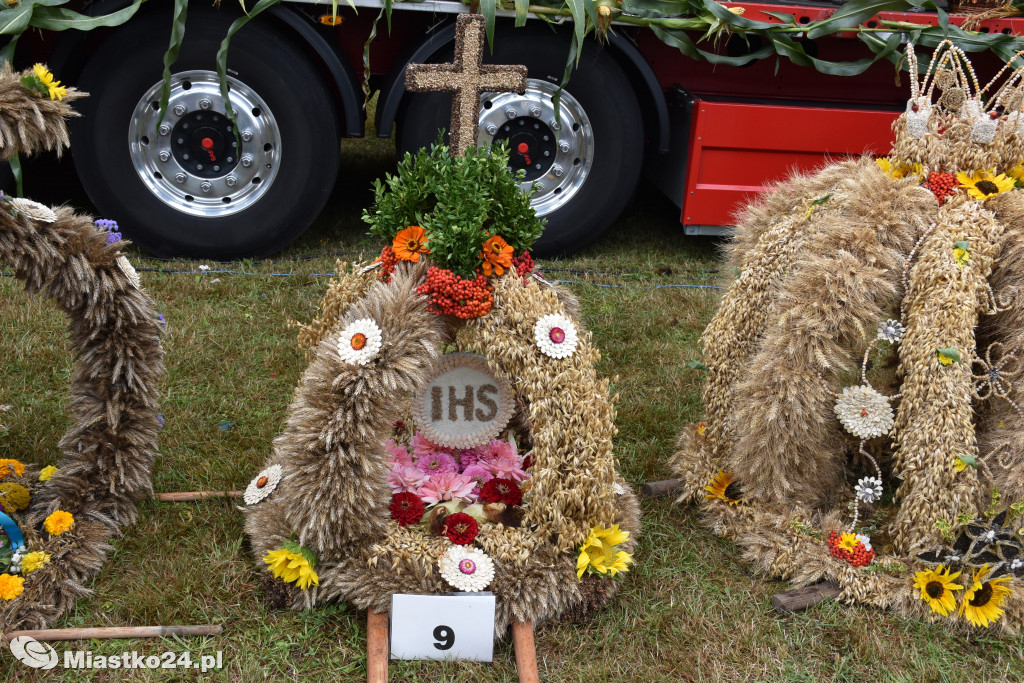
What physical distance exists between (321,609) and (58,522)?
832mm

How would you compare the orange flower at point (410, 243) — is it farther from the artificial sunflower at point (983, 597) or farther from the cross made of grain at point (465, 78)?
the artificial sunflower at point (983, 597)

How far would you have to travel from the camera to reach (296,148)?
4559 mm

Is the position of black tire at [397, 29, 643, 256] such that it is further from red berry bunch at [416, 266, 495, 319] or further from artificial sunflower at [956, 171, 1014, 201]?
red berry bunch at [416, 266, 495, 319]

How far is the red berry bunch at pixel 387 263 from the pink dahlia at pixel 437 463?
629 mm

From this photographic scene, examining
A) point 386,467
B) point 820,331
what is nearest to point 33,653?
point 386,467

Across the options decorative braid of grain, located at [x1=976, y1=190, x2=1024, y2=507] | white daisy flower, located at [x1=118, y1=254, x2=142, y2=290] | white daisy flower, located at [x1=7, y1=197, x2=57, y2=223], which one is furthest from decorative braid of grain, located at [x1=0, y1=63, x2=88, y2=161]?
decorative braid of grain, located at [x1=976, y1=190, x2=1024, y2=507]

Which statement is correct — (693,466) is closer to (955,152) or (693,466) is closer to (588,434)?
(588,434)

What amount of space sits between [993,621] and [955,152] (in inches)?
54.8

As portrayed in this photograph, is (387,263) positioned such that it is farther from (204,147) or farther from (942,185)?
(204,147)

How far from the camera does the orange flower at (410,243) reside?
2232 millimetres

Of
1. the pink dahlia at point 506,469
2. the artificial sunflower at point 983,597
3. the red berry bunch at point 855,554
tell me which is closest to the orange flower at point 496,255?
the pink dahlia at point 506,469

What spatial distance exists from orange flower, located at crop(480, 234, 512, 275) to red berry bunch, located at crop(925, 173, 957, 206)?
1.37 m

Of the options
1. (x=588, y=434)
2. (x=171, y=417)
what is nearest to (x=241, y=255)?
(x=171, y=417)

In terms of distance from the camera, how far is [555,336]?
2240 mm
